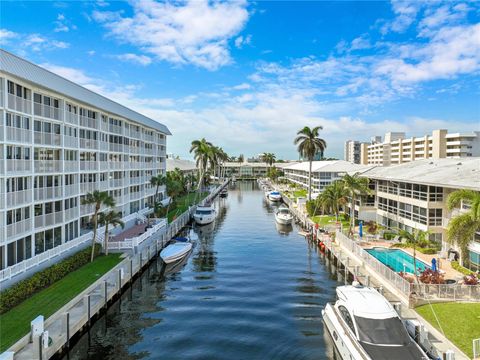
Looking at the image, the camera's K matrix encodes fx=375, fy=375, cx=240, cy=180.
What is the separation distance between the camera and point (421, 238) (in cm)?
3438

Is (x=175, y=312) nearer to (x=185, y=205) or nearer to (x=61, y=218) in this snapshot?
(x=61, y=218)

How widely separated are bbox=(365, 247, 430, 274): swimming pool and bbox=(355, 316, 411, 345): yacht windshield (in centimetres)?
1371

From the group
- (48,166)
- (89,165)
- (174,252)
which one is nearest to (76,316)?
(48,166)

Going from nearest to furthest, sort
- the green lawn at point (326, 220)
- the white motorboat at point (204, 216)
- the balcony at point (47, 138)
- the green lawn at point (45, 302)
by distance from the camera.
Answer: the green lawn at point (45, 302)
the balcony at point (47, 138)
the green lawn at point (326, 220)
the white motorboat at point (204, 216)

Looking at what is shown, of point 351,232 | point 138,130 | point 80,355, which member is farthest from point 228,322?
point 138,130

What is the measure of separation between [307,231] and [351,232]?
15.3m

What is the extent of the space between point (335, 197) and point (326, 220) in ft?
22.4

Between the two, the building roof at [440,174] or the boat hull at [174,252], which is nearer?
the building roof at [440,174]

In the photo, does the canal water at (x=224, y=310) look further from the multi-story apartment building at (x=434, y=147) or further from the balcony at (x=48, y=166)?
the multi-story apartment building at (x=434, y=147)

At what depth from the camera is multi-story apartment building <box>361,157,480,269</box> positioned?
32.8 m

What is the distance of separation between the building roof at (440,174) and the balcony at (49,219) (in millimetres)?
34406

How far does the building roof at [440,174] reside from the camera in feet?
104

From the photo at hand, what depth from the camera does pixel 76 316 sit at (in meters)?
22.5

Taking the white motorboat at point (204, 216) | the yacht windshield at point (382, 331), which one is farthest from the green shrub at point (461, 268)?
the white motorboat at point (204, 216)
